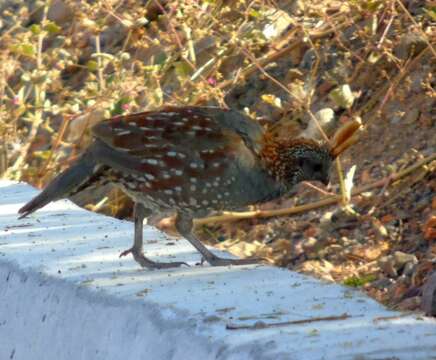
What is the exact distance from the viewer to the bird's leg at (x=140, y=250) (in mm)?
4934

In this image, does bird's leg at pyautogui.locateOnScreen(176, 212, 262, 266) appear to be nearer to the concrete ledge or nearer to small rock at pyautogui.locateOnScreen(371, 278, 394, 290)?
the concrete ledge

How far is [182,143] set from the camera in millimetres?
5020

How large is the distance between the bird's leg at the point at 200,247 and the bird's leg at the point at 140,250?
11cm

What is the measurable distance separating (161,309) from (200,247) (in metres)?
1.03

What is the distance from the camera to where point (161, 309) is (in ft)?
13.4

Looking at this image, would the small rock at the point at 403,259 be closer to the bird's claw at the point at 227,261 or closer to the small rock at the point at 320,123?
the bird's claw at the point at 227,261

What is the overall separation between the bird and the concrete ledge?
0.75 ft

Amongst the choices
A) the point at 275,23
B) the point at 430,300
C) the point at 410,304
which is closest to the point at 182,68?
the point at 275,23

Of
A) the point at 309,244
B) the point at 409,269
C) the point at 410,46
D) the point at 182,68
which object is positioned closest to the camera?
the point at 409,269

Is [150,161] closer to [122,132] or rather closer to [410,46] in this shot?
[122,132]

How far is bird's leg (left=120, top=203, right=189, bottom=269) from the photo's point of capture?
4.93 m

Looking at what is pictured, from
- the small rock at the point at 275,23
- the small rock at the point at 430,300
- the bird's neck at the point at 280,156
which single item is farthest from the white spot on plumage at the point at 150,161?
the small rock at the point at 275,23

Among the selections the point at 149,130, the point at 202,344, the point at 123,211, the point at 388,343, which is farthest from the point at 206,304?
the point at 123,211

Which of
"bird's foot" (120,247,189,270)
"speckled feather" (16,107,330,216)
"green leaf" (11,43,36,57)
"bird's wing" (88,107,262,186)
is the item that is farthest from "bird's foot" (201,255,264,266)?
"green leaf" (11,43,36,57)
